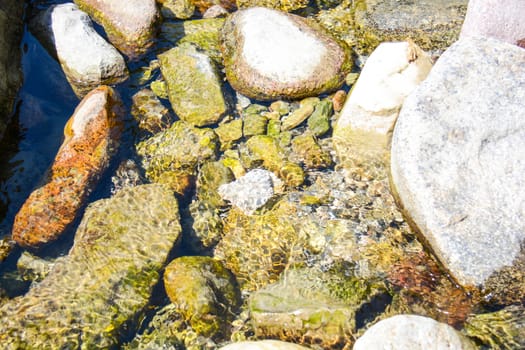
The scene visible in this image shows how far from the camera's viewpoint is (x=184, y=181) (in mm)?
5105

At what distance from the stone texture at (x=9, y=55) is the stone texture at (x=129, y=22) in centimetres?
105

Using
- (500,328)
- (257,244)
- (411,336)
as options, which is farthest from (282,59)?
(500,328)

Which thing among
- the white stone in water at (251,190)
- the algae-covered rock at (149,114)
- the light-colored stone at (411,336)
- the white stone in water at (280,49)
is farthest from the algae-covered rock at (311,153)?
the light-colored stone at (411,336)

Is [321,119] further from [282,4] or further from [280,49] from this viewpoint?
[282,4]

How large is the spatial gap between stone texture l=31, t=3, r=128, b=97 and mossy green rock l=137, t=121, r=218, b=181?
1.03 meters

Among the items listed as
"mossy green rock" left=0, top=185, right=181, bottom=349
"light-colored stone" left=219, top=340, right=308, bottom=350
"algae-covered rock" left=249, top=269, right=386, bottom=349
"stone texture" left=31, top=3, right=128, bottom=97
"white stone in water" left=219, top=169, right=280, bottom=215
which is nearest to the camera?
"light-colored stone" left=219, top=340, right=308, bottom=350

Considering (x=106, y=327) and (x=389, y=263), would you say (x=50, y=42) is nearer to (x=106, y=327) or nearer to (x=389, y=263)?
(x=106, y=327)

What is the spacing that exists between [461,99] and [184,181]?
121 inches

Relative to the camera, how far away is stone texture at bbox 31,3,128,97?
217 inches

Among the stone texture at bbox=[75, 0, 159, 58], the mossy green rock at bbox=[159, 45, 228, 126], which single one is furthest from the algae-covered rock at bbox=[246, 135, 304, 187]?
the stone texture at bbox=[75, 0, 159, 58]

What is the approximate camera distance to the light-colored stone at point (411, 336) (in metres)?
3.18

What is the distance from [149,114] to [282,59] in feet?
5.96

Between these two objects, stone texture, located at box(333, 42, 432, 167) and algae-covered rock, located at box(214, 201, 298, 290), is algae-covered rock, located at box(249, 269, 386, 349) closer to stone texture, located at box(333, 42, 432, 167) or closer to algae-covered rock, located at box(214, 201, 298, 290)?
algae-covered rock, located at box(214, 201, 298, 290)

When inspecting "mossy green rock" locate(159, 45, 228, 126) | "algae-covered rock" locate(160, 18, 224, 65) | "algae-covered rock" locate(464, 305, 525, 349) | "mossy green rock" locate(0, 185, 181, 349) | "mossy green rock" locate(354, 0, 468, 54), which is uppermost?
"mossy green rock" locate(354, 0, 468, 54)
